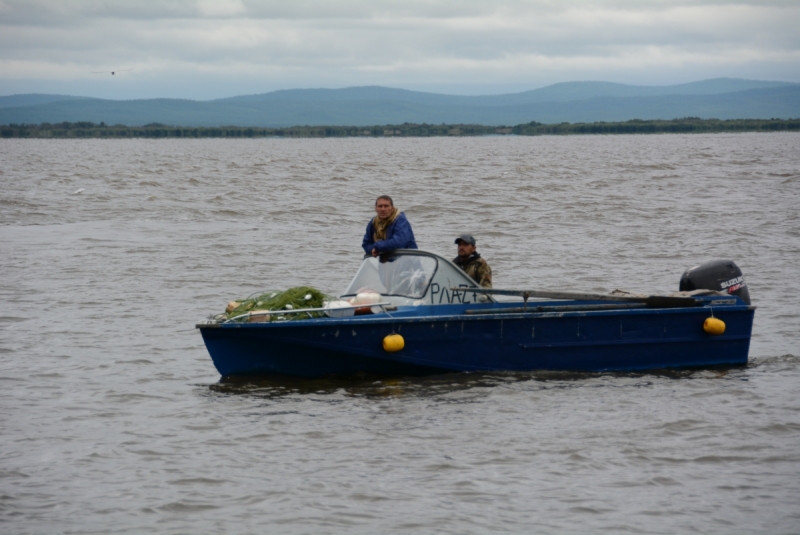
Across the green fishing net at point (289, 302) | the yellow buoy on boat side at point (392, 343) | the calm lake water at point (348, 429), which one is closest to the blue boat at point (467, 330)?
the yellow buoy on boat side at point (392, 343)

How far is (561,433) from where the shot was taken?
30.5ft

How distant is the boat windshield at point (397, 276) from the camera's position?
451 inches

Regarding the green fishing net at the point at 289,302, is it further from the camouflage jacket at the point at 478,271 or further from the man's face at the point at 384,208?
the camouflage jacket at the point at 478,271

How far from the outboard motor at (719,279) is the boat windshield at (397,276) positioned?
339 cm

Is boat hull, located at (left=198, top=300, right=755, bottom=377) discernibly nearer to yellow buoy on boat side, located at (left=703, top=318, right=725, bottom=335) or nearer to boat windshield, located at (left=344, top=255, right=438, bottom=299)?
yellow buoy on boat side, located at (left=703, top=318, right=725, bottom=335)

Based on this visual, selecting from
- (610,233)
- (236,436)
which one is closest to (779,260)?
(610,233)

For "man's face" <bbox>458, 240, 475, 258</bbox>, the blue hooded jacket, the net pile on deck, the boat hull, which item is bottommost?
the boat hull

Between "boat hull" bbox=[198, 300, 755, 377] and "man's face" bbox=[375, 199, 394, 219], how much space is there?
118 cm

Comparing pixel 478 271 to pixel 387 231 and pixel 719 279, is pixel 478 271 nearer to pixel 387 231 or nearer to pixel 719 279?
pixel 387 231

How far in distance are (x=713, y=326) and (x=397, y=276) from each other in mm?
3659

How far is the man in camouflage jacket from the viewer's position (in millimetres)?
12000

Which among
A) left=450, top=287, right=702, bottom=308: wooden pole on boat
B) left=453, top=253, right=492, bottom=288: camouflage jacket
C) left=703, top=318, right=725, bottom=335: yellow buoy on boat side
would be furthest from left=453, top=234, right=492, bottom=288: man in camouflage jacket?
left=703, top=318, right=725, bottom=335: yellow buoy on boat side

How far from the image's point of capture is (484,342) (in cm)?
1119

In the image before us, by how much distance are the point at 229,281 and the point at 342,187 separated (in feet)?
87.3
